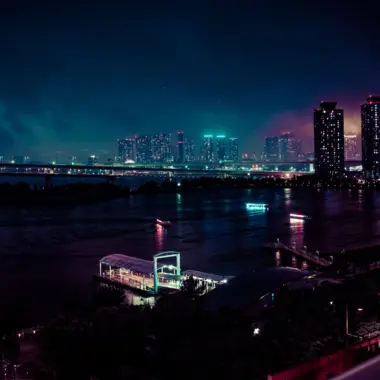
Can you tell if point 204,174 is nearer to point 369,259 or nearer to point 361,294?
point 369,259

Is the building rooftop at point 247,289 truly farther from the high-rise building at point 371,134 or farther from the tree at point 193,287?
the high-rise building at point 371,134

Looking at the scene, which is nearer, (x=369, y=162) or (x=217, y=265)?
(x=217, y=265)

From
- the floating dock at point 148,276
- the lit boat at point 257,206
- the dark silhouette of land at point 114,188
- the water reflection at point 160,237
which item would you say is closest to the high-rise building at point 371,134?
the dark silhouette of land at point 114,188

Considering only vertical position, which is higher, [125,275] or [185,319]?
[185,319]

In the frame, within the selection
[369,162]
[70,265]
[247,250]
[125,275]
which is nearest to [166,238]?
[247,250]

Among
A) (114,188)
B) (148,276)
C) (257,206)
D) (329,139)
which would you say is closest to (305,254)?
(148,276)

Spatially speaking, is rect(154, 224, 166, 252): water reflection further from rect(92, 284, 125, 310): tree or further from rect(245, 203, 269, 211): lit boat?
rect(245, 203, 269, 211): lit boat
